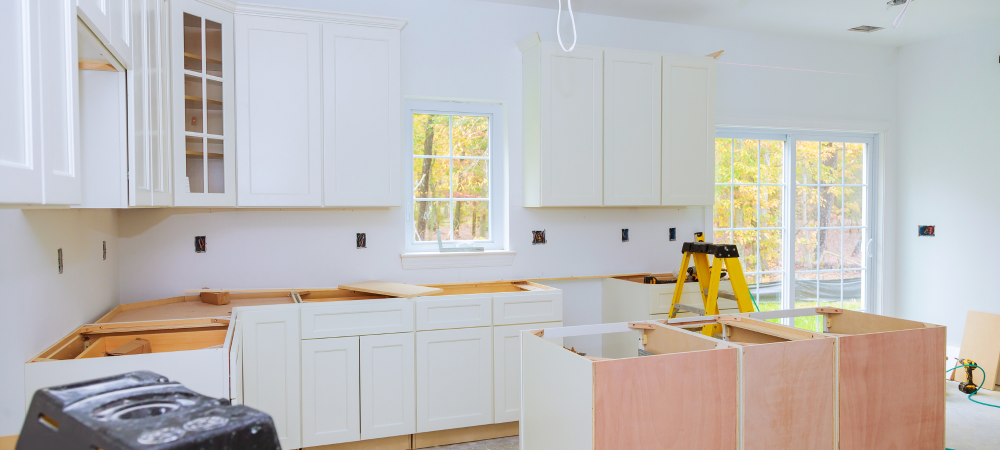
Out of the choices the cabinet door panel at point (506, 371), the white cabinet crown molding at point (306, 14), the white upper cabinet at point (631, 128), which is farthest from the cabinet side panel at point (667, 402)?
the white cabinet crown molding at point (306, 14)

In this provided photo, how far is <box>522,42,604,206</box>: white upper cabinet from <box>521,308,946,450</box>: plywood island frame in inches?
50.2

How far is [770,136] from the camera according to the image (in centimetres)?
456

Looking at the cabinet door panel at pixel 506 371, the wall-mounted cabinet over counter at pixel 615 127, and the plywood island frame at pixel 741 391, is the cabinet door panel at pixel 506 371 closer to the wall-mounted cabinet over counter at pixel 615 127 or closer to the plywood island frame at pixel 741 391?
the wall-mounted cabinet over counter at pixel 615 127

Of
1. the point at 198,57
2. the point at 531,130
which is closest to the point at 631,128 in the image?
the point at 531,130

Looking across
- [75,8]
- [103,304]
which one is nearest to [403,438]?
[103,304]

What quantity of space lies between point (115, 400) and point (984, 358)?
206 inches

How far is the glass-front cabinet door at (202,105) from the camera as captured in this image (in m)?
2.64

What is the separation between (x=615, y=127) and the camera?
12.1 feet

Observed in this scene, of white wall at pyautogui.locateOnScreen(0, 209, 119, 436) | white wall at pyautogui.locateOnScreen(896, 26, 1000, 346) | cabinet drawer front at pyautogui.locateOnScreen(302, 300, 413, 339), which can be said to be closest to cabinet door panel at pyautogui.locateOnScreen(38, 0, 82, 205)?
white wall at pyautogui.locateOnScreen(0, 209, 119, 436)

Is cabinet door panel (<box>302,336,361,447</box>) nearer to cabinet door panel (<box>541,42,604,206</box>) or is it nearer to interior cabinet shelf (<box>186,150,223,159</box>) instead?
interior cabinet shelf (<box>186,150,223,159</box>)

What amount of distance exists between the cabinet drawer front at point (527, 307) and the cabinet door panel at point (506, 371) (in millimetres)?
50

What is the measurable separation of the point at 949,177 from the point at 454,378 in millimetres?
4105

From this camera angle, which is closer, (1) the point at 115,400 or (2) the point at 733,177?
(1) the point at 115,400

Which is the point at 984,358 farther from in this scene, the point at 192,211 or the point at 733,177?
the point at 192,211
